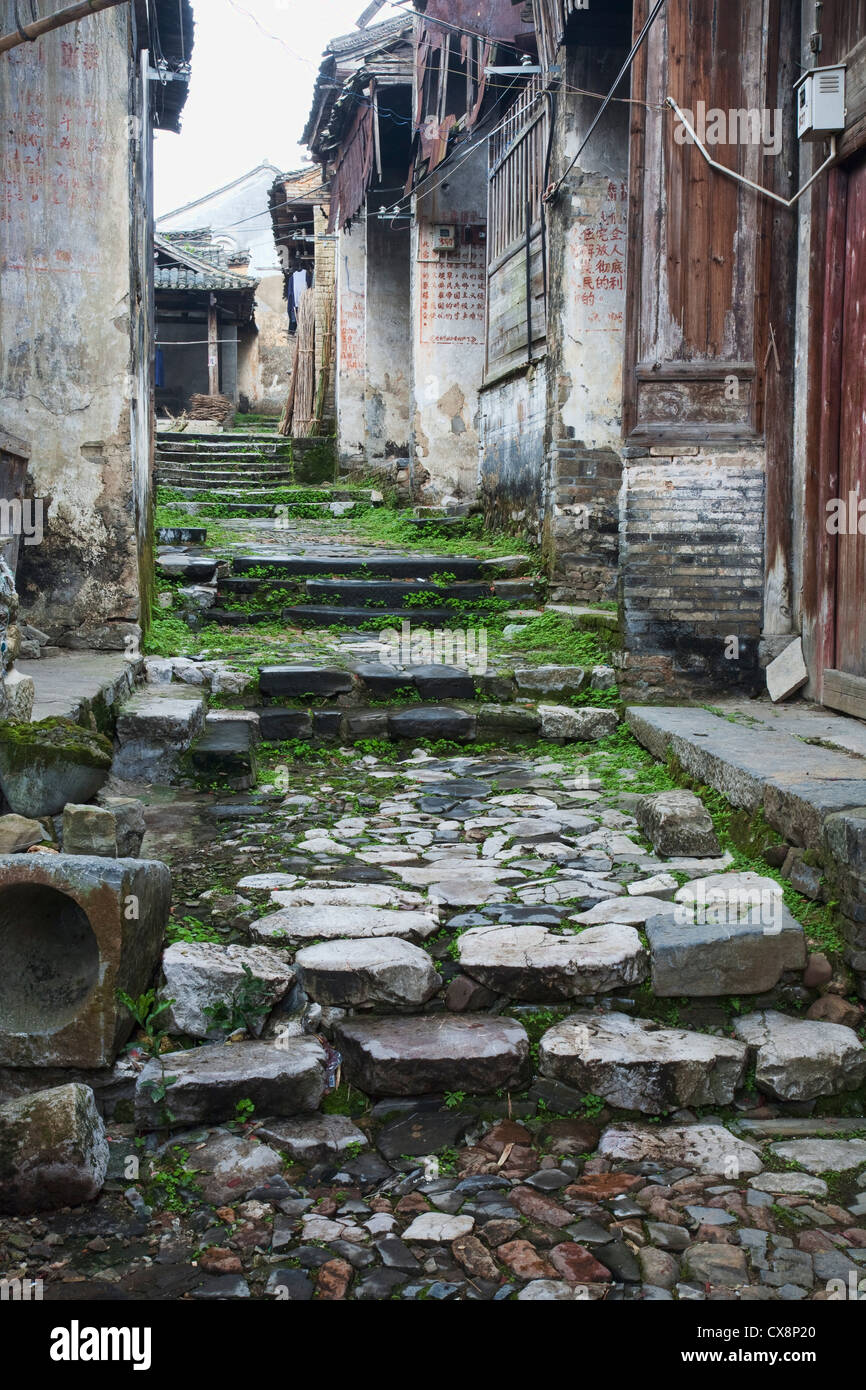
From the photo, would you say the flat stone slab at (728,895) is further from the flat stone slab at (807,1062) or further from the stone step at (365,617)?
the stone step at (365,617)

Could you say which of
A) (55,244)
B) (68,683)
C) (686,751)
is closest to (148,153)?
(55,244)

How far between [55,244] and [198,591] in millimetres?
2584

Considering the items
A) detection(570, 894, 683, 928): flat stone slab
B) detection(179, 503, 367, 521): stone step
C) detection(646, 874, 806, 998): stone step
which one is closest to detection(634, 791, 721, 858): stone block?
detection(570, 894, 683, 928): flat stone slab

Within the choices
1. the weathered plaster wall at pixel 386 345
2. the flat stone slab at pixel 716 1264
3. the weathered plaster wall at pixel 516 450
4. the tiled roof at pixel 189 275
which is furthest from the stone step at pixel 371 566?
the tiled roof at pixel 189 275

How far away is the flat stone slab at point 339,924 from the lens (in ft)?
10.7

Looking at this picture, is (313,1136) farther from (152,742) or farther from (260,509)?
(260,509)

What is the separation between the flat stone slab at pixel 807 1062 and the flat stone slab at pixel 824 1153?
169 millimetres

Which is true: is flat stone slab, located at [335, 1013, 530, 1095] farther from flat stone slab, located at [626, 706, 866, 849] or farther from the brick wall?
the brick wall

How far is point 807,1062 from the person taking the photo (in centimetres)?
290

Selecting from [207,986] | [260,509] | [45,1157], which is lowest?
[45,1157]

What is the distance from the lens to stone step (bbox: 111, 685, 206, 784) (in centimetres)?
491

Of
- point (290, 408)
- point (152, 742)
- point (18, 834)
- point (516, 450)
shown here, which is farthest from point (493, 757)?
point (290, 408)

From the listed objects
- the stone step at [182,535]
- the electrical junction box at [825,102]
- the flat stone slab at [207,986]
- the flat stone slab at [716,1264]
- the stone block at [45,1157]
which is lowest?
the flat stone slab at [716,1264]

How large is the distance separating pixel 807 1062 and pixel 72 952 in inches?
75.2
